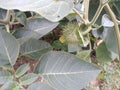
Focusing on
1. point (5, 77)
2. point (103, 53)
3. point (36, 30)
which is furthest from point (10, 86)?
point (103, 53)

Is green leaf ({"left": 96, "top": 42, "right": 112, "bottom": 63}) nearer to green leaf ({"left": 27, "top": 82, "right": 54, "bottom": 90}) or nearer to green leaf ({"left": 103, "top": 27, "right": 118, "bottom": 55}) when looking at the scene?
green leaf ({"left": 103, "top": 27, "right": 118, "bottom": 55})

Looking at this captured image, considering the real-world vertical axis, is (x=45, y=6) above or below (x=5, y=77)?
above

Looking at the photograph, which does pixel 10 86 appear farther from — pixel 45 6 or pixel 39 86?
pixel 45 6

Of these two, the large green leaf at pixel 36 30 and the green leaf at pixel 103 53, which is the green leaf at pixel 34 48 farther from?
the green leaf at pixel 103 53

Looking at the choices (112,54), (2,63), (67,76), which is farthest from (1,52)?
(112,54)

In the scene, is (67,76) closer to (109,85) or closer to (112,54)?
(112,54)

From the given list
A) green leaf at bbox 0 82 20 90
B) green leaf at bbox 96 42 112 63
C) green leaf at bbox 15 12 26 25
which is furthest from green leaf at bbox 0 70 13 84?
green leaf at bbox 96 42 112 63
